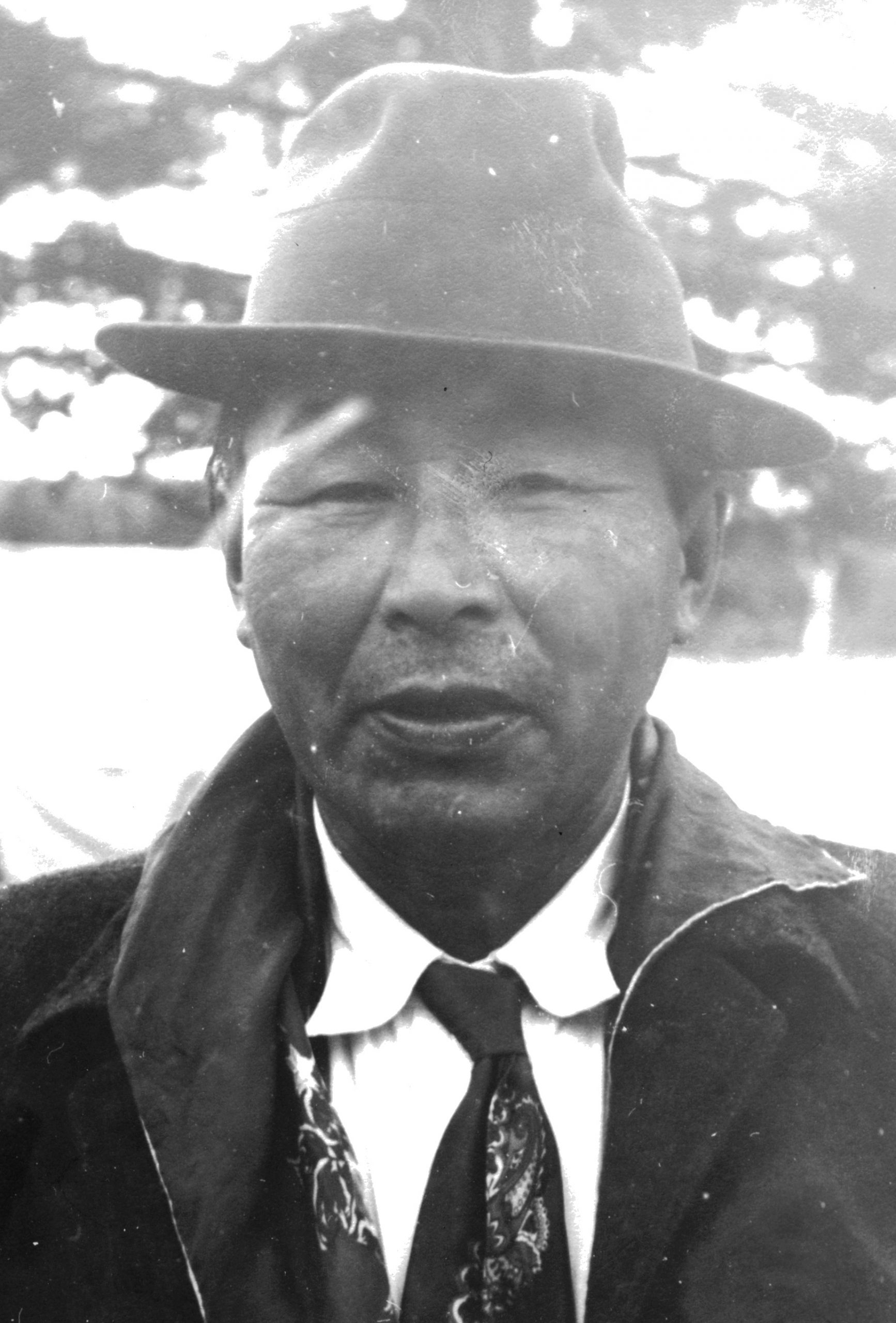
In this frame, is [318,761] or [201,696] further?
[201,696]

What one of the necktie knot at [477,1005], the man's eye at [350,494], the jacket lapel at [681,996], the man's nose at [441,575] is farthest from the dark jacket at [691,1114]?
the man's eye at [350,494]

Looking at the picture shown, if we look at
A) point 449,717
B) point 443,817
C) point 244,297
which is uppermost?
point 244,297

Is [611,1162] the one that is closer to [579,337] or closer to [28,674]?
[579,337]

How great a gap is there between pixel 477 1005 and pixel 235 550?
73cm

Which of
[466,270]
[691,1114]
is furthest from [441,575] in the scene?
[691,1114]

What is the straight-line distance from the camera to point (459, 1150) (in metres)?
1.34

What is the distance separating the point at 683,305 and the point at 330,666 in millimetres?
727

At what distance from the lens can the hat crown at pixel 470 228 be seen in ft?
4.62

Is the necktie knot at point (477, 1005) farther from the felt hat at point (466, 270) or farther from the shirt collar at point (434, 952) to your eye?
the felt hat at point (466, 270)

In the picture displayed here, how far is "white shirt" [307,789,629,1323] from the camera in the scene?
55.3 inches

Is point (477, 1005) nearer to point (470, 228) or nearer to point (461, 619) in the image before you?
point (461, 619)

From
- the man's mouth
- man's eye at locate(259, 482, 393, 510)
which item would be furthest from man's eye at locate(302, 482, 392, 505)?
the man's mouth

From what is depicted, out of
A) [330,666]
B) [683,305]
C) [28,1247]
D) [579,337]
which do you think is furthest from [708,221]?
[28,1247]

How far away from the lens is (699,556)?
1.60m
